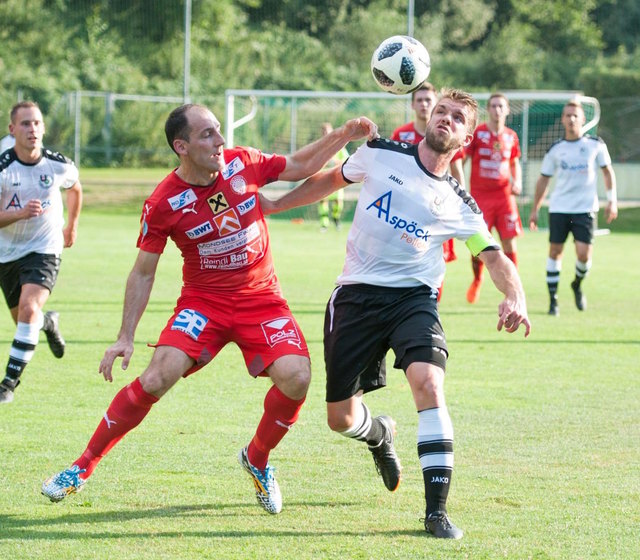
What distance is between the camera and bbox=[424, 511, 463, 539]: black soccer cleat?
487cm

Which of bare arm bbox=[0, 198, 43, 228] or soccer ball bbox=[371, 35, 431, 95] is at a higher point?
soccer ball bbox=[371, 35, 431, 95]

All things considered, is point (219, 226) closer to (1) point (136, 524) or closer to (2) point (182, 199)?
(2) point (182, 199)

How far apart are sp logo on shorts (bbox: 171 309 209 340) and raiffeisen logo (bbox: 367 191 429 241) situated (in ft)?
3.40

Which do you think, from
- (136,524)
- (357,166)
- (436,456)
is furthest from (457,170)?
(136,524)

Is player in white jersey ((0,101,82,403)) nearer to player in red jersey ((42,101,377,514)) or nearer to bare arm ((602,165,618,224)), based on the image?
player in red jersey ((42,101,377,514))

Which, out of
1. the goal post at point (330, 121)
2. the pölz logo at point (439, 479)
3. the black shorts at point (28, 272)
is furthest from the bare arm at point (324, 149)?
the goal post at point (330, 121)

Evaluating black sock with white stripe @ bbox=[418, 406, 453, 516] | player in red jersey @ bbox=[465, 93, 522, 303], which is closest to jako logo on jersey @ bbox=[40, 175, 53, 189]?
black sock with white stripe @ bbox=[418, 406, 453, 516]

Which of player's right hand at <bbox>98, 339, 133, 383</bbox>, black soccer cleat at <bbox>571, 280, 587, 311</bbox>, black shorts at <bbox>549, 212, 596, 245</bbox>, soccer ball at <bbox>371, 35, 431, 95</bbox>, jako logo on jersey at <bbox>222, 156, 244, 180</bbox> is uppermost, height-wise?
soccer ball at <bbox>371, 35, 431, 95</bbox>

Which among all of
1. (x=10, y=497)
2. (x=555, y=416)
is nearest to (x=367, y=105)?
(x=555, y=416)

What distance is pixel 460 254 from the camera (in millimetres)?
19922

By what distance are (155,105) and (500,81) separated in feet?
52.2

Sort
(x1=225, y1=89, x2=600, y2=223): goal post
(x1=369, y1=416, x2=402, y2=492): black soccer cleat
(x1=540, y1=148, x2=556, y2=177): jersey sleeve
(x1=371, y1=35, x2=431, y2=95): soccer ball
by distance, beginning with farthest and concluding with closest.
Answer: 1. (x1=225, y1=89, x2=600, y2=223): goal post
2. (x1=540, y1=148, x2=556, y2=177): jersey sleeve
3. (x1=371, y1=35, x2=431, y2=95): soccer ball
4. (x1=369, y1=416, x2=402, y2=492): black soccer cleat

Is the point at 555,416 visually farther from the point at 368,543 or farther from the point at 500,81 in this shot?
the point at 500,81

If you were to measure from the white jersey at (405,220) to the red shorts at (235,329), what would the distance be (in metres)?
0.43
